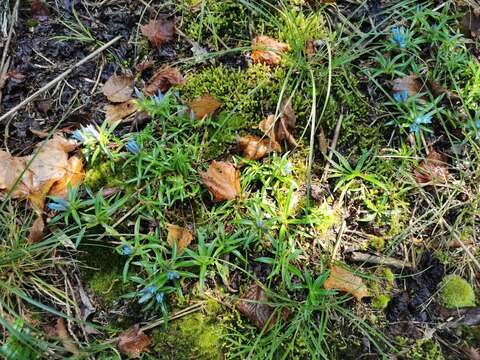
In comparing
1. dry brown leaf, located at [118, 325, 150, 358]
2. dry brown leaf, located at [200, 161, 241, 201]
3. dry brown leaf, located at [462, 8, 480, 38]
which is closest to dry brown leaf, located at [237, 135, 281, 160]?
dry brown leaf, located at [200, 161, 241, 201]

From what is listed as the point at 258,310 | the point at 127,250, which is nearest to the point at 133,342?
the point at 127,250

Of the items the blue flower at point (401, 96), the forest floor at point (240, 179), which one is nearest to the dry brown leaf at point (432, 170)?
the forest floor at point (240, 179)

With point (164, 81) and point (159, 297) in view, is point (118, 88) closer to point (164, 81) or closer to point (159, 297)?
point (164, 81)

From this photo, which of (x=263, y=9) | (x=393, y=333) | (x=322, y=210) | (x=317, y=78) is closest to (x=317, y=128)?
(x=317, y=78)

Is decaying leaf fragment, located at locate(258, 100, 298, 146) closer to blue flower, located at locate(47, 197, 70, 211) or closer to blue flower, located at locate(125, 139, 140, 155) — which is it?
blue flower, located at locate(125, 139, 140, 155)

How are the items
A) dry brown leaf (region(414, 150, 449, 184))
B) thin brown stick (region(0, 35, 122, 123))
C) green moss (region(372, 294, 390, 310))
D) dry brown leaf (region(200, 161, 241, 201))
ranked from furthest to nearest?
thin brown stick (region(0, 35, 122, 123)), dry brown leaf (region(414, 150, 449, 184)), dry brown leaf (region(200, 161, 241, 201)), green moss (region(372, 294, 390, 310))
